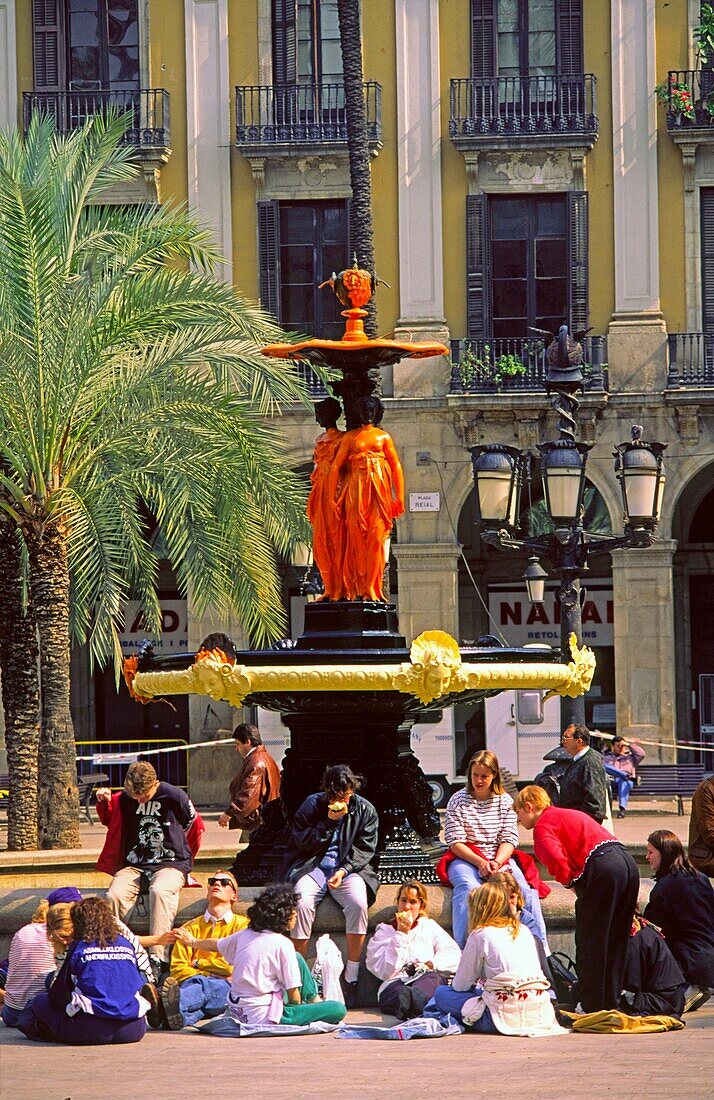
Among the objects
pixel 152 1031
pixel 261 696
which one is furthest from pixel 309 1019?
pixel 261 696

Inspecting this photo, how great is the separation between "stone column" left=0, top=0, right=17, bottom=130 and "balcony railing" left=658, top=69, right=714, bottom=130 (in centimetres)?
947

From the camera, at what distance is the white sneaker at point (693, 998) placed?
11.3m

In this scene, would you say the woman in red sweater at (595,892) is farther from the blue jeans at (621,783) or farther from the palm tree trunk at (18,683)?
the blue jeans at (621,783)

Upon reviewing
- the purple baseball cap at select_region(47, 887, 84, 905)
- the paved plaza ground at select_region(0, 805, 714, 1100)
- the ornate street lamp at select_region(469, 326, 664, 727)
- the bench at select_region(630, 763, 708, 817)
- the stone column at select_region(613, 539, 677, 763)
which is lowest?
the bench at select_region(630, 763, 708, 817)

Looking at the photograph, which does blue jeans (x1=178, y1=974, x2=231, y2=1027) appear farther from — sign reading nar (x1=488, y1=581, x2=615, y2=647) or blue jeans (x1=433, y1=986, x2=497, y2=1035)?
sign reading nar (x1=488, y1=581, x2=615, y2=647)

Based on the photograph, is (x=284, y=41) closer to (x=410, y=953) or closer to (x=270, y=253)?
(x=270, y=253)

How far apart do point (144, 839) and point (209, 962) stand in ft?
3.02

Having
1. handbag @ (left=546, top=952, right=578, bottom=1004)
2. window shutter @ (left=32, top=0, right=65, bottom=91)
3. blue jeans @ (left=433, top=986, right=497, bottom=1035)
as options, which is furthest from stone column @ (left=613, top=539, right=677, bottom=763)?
blue jeans @ (left=433, top=986, right=497, bottom=1035)

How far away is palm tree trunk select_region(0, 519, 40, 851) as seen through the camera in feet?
68.7

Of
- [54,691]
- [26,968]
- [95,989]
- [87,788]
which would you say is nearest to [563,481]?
[54,691]

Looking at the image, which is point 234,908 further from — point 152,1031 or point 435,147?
point 435,147

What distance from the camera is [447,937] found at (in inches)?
440

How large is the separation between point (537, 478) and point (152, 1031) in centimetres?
2162

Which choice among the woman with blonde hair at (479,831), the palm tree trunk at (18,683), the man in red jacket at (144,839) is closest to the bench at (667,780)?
the palm tree trunk at (18,683)
